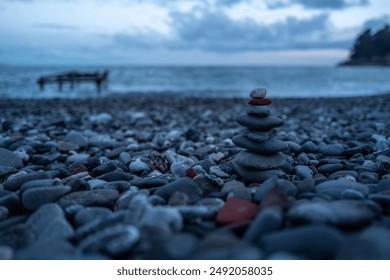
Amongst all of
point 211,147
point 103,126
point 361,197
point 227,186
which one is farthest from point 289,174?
point 103,126

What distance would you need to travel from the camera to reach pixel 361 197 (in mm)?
2250

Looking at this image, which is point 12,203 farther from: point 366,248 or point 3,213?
point 366,248

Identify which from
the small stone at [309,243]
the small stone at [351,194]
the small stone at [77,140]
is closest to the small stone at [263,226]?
the small stone at [309,243]

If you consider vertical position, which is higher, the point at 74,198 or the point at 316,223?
the point at 316,223

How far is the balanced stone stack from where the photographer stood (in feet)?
10.0

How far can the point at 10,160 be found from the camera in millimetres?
4047

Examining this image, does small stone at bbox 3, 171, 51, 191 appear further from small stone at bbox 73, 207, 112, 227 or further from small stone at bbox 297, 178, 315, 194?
small stone at bbox 297, 178, 315, 194

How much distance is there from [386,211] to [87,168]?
3.08 meters

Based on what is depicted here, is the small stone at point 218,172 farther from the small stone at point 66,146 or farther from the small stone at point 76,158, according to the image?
the small stone at point 66,146

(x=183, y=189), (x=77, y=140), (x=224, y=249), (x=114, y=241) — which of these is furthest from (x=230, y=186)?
(x=77, y=140)

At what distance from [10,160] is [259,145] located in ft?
9.82

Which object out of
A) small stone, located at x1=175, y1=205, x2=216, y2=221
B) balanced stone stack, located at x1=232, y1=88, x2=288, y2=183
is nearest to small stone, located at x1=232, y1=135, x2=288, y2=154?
balanced stone stack, located at x1=232, y1=88, x2=288, y2=183

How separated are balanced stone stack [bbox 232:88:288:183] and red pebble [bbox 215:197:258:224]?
88 cm
